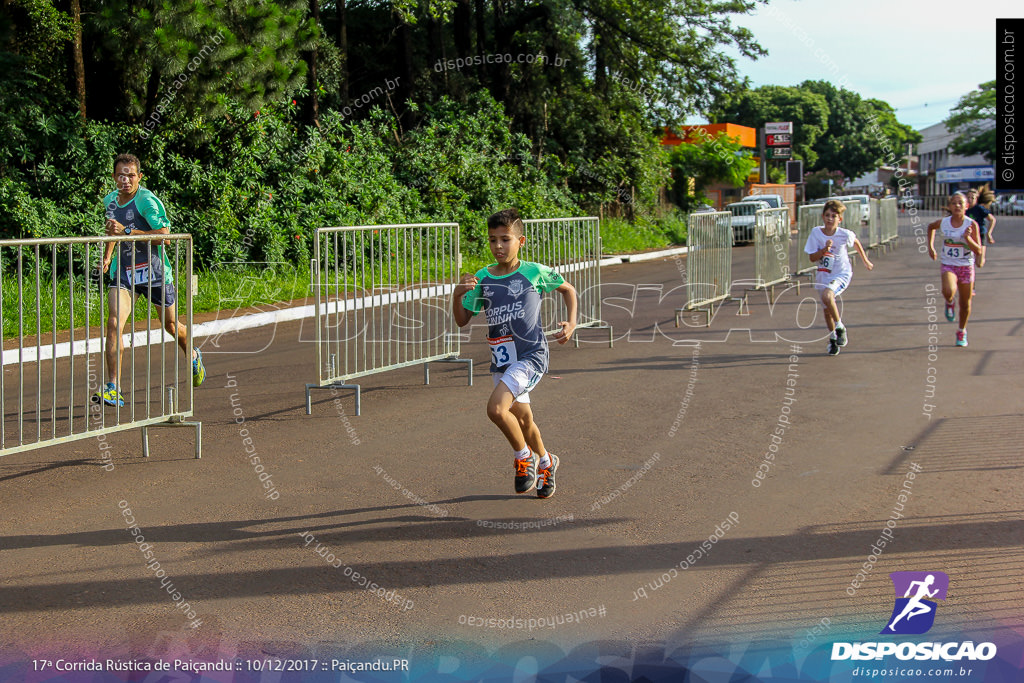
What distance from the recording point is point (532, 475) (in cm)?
577

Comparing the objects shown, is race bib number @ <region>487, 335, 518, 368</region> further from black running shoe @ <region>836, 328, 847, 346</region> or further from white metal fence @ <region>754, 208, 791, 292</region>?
white metal fence @ <region>754, 208, 791, 292</region>

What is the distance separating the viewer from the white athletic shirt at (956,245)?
11648mm

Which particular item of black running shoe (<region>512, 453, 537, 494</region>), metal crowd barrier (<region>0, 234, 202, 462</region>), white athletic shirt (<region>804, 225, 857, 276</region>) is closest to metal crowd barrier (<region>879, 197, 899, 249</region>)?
white athletic shirt (<region>804, 225, 857, 276</region>)

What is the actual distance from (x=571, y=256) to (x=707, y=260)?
3288mm

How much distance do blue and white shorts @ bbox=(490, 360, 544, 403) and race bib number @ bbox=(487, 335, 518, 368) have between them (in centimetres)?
4

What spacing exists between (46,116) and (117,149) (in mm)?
1176

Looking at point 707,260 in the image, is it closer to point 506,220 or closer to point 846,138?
point 506,220

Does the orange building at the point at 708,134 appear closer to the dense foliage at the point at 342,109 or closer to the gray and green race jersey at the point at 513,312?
the dense foliage at the point at 342,109

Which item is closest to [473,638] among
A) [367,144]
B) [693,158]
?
[367,144]

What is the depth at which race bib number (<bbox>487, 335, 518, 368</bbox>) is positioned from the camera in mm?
5875

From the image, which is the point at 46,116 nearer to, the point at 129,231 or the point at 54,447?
the point at 129,231

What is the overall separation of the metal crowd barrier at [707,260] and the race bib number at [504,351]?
8327 millimetres

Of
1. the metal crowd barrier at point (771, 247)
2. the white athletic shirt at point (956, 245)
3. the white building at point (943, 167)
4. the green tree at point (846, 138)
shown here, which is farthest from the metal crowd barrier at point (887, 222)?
the white building at point (943, 167)

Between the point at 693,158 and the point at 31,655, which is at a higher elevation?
the point at 693,158
